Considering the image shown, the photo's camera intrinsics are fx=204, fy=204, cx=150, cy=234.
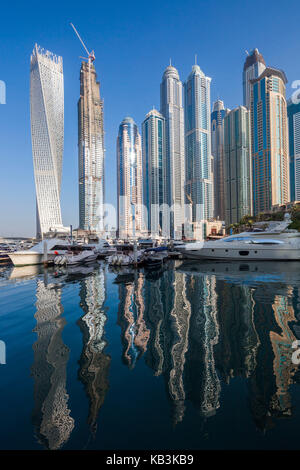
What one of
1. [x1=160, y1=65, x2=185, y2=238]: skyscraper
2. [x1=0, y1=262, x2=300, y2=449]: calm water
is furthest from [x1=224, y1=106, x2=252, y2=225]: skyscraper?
[x1=0, y1=262, x2=300, y2=449]: calm water

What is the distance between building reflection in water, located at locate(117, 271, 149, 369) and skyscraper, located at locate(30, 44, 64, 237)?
106 metres

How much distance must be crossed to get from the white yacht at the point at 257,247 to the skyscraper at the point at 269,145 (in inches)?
3528

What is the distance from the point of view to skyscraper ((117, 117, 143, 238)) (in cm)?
15925

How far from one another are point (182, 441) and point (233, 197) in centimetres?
14918

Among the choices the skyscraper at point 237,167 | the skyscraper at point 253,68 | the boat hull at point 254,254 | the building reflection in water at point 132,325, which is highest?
the skyscraper at point 253,68

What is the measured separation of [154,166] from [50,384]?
161 metres

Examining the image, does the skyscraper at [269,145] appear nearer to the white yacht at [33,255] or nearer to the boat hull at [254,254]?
the boat hull at [254,254]

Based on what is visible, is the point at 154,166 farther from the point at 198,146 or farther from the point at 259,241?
the point at 259,241

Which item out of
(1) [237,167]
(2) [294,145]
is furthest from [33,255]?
(2) [294,145]

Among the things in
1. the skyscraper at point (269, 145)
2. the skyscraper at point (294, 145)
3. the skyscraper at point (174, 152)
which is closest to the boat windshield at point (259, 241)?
the skyscraper at point (269, 145)

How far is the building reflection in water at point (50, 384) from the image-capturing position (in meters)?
3.71

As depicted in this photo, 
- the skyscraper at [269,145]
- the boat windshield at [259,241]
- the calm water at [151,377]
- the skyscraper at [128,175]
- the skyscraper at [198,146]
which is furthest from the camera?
the skyscraper at [128,175]

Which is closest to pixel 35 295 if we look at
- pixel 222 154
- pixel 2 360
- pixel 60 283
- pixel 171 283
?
pixel 60 283
